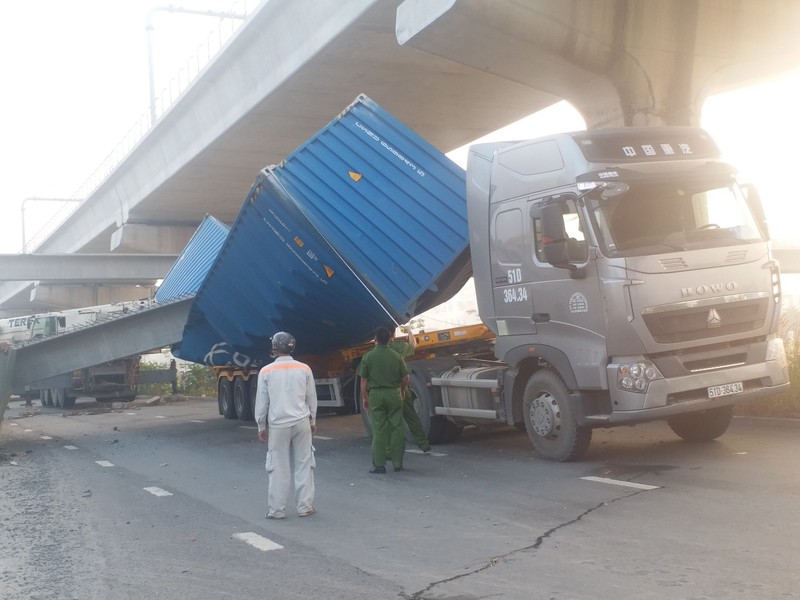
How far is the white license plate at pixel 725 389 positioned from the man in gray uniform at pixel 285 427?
3.73 metres

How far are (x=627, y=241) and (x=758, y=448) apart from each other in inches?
105

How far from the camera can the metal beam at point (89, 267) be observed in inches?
1294

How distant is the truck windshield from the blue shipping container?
2.46m

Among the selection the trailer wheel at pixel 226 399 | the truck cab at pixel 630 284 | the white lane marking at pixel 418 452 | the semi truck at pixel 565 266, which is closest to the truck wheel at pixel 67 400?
the trailer wheel at pixel 226 399

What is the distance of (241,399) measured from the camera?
1806 cm

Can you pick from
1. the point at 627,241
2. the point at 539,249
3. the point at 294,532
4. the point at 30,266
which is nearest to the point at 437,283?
the point at 539,249

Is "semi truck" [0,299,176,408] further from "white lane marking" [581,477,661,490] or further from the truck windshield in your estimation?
"white lane marking" [581,477,661,490]

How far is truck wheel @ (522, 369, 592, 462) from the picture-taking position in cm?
905

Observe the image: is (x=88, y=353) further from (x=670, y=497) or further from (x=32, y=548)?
(x=670, y=497)

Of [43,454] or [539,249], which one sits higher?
[539,249]

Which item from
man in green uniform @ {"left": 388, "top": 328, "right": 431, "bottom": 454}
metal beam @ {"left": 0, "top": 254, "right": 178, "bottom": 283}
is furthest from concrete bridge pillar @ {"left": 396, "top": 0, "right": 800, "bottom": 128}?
metal beam @ {"left": 0, "top": 254, "right": 178, "bottom": 283}

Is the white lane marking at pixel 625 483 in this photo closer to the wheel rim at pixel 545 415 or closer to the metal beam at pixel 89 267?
the wheel rim at pixel 545 415

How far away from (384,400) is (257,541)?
3.14 m

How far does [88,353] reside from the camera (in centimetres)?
1714
